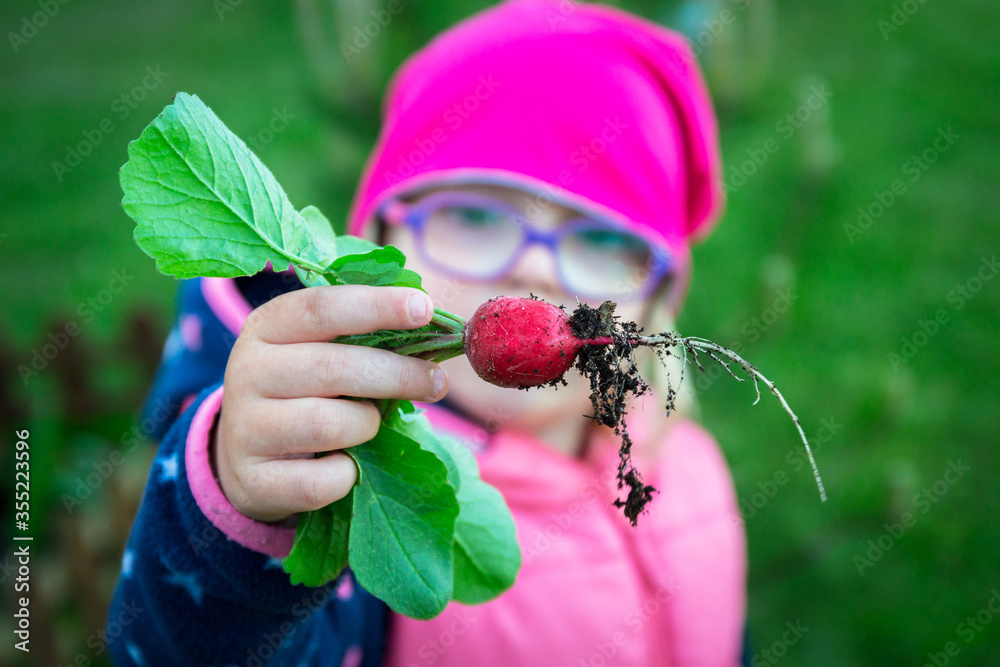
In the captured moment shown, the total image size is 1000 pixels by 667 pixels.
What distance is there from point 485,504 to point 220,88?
4785 millimetres

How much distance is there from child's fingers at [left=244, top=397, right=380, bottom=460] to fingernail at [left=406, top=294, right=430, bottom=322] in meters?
0.15

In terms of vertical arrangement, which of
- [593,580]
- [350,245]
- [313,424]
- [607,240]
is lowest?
[593,580]

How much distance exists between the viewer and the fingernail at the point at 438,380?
790mm

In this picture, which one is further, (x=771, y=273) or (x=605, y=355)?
(x=771, y=273)

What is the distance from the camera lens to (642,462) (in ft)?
6.52

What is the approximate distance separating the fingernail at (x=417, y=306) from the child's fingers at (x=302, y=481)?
0.22 m

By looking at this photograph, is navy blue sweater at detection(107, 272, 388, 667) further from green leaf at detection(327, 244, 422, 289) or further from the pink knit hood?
the pink knit hood

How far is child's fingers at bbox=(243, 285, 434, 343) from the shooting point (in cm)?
74

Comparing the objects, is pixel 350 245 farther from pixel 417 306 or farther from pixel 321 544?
pixel 321 544

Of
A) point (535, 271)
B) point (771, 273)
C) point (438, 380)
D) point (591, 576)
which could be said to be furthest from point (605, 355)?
point (771, 273)

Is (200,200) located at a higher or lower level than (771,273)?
higher

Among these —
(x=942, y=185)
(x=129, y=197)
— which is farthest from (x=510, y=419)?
(x=942, y=185)

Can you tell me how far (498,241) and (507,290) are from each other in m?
0.13

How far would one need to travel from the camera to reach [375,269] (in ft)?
2.54
